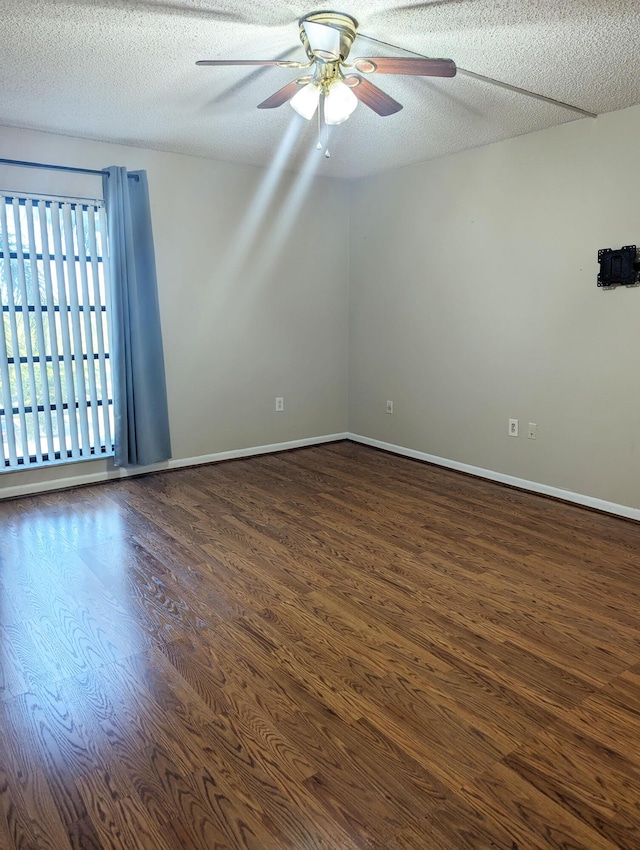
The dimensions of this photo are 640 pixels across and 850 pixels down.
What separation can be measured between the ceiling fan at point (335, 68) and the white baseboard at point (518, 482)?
2586mm

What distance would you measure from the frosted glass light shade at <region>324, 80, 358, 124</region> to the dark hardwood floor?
2.09 meters

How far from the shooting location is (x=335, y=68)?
2.44m

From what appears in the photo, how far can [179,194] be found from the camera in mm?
4402

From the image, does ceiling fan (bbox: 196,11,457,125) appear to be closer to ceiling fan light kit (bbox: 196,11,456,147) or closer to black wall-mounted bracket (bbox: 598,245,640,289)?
ceiling fan light kit (bbox: 196,11,456,147)

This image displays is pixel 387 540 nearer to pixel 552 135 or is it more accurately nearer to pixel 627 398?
pixel 627 398

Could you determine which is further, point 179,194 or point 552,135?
point 179,194

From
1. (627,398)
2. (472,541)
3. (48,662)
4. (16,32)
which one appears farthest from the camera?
(627,398)

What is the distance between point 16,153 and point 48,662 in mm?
3174

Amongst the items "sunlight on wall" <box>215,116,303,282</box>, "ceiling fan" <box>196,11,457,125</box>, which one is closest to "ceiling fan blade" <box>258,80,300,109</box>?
"ceiling fan" <box>196,11,457,125</box>

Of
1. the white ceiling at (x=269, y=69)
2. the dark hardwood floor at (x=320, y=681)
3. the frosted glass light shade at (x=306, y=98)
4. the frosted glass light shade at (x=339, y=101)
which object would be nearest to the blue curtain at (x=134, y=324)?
the white ceiling at (x=269, y=69)

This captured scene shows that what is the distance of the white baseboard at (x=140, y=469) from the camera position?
160 inches

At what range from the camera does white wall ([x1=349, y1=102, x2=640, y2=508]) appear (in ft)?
11.5

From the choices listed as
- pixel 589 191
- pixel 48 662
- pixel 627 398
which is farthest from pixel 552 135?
pixel 48 662

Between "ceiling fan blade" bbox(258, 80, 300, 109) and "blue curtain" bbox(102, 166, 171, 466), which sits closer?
"ceiling fan blade" bbox(258, 80, 300, 109)
